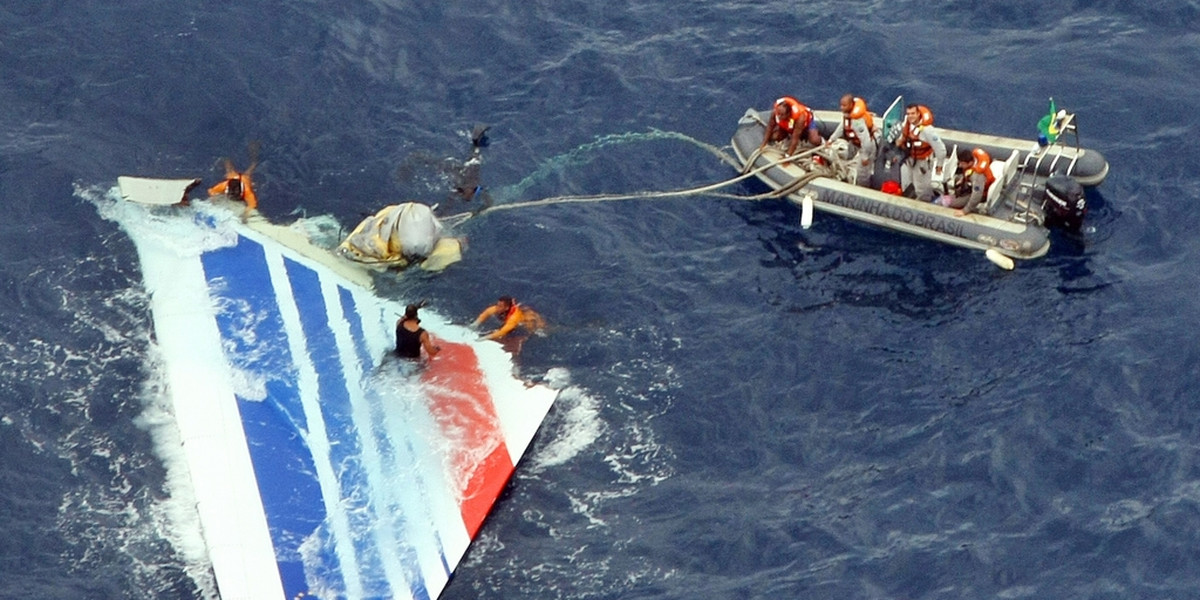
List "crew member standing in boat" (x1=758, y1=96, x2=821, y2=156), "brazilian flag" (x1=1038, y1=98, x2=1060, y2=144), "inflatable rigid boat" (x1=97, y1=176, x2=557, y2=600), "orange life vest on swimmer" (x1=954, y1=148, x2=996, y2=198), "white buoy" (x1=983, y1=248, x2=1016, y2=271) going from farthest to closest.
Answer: "crew member standing in boat" (x1=758, y1=96, x2=821, y2=156) → "brazilian flag" (x1=1038, y1=98, x2=1060, y2=144) → "orange life vest on swimmer" (x1=954, y1=148, x2=996, y2=198) → "white buoy" (x1=983, y1=248, x2=1016, y2=271) → "inflatable rigid boat" (x1=97, y1=176, x2=557, y2=600)

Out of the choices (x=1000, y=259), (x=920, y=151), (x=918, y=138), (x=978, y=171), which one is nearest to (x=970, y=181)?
(x=978, y=171)

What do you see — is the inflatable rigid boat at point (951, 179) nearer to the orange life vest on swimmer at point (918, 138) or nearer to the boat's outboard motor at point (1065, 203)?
the boat's outboard motor at point (1065, 203)

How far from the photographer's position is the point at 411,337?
27.8 meters

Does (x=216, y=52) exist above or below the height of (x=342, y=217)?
above

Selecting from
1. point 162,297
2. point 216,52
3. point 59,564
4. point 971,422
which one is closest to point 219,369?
point 162,297

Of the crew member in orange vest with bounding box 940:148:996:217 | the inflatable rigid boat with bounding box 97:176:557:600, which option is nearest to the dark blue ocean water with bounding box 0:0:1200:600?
the inflatable rigid boat with bounding box 97:176:557:600

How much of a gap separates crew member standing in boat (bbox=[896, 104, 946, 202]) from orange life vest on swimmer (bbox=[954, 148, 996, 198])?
640mm

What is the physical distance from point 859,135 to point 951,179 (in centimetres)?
221

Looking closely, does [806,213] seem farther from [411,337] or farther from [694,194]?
[411,337]

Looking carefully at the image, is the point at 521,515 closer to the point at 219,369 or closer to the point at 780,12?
the point at 219,369

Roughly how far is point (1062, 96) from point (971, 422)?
10997 mm

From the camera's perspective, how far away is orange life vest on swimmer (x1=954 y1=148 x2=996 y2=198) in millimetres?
30906

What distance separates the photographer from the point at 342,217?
3225cm

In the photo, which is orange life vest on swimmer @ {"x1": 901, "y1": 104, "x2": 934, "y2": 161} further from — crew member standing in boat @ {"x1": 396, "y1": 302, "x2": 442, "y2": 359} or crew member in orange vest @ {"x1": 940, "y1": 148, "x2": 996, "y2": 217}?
crew member standing in boat @ {"x1": 396, "y1": 302, "x2": 442, "y2": 359}
